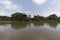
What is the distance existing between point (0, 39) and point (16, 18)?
42098 mm

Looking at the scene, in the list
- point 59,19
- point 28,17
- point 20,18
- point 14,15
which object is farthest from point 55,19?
point 14,15

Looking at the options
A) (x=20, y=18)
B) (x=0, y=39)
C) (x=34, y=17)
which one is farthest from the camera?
(x=34, y=17)

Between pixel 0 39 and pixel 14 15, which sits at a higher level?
pixel 14 15

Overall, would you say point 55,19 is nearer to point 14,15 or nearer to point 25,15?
point 25,15

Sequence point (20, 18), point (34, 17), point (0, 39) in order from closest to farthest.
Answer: point (0, 39) → point (20, 18) → point (34, 17)

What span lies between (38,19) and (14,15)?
14334 mm

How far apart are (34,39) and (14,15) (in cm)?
4428

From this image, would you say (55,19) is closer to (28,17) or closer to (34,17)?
(34,17)

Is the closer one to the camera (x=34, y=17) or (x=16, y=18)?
(x=16, y=18)

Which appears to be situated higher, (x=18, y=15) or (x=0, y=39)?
(x=18, y=15)

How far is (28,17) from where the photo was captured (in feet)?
170

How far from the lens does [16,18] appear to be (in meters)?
49.7

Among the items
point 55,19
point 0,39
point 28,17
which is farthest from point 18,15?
point 0,39

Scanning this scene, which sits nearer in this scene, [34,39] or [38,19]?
[34,39]
